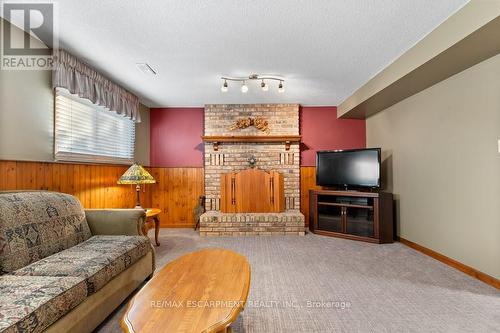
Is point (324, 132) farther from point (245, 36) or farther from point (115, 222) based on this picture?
point (115, 222)

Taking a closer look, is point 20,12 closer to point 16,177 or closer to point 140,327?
point 16,177

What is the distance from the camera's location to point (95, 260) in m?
1.71

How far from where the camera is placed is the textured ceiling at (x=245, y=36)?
6.29ft

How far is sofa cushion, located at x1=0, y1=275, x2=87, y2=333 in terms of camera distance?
3.57 ft

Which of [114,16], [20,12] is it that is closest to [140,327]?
[114,16]

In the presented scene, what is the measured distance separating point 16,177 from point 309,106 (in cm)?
437

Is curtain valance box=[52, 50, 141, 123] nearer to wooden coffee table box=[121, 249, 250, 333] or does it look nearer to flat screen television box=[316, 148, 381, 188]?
wooden coffee table box=[121, 249, 250, 333]

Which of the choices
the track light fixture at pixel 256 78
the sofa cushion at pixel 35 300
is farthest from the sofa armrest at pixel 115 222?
the track light fixture at pixel 256 78

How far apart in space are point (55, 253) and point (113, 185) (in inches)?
76.1

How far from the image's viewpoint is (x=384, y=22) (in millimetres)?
2109

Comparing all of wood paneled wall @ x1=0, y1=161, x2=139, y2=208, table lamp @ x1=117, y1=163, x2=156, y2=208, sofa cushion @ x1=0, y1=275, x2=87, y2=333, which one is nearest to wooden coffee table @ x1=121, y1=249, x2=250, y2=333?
sofa cushion @ x1=0, y1=275, x2=87, y2=333

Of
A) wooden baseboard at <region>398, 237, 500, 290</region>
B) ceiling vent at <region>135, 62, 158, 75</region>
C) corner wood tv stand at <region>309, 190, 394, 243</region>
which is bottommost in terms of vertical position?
wooden baseboard at <region>398, 237, 500, 290</region>

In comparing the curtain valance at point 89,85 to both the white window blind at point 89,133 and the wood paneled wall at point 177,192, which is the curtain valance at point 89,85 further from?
the wood paneled wall at point 177,192

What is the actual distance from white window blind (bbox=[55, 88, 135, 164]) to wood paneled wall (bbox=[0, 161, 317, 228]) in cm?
15
